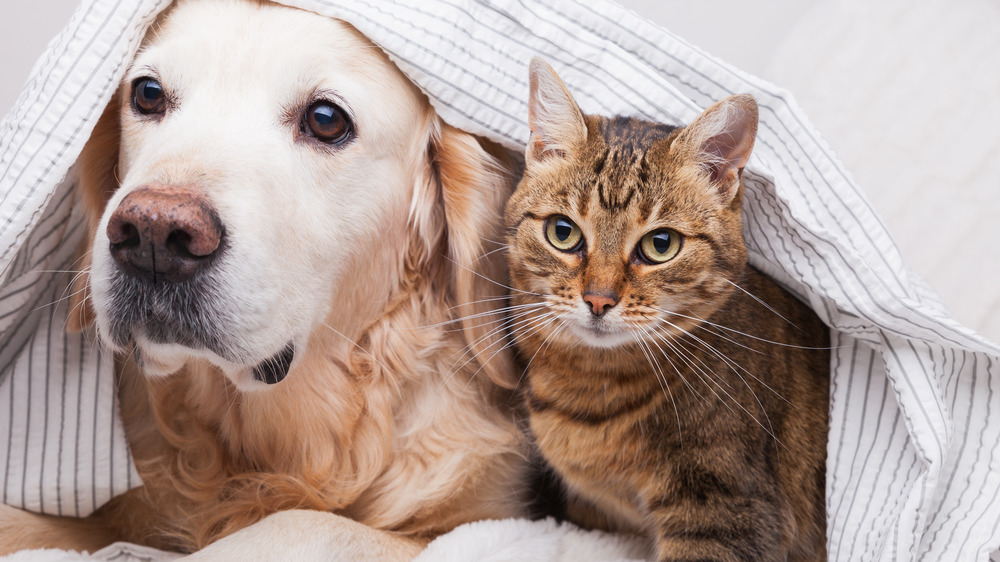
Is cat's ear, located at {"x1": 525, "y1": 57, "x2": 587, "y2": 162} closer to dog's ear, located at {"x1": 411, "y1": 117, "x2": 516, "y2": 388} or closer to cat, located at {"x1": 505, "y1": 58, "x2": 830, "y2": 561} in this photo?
cat, located at {"x1": 505, "y1": 58, "x2": 830, "y2": 561}

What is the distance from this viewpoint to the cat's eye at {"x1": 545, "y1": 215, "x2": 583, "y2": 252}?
53.6 inches

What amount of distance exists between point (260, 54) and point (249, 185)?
0.25 m

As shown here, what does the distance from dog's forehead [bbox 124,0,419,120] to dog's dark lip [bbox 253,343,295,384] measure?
43cm

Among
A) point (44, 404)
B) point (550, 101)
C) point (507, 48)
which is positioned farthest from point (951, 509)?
point (44, 404)

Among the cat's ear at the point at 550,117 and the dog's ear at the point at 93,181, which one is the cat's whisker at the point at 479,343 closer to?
the cat's ear at the point at 550,117

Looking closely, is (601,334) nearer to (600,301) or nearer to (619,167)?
(600,301)

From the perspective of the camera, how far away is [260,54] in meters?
1.33

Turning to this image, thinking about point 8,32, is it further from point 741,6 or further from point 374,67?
point 741,6

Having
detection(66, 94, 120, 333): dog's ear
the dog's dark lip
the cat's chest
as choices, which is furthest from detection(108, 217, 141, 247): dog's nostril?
the cat's chest

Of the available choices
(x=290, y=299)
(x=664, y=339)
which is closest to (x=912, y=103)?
(x=664, y=339)

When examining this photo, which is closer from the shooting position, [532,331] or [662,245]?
[662,245]

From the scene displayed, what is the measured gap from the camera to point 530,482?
5.71 feet

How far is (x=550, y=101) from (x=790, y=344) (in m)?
0.66

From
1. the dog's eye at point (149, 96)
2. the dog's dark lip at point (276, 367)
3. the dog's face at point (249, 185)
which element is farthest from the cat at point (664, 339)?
the dog's eye at point (149, 96)
